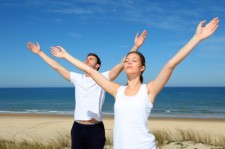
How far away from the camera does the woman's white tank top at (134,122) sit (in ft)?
10.2

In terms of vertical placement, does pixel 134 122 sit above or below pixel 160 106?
above

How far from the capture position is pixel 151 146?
314 cm

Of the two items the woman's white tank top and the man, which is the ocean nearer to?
the man

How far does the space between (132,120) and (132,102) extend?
16 centimetres

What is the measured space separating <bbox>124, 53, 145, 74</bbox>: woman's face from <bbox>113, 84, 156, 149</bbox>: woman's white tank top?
0.25 meters

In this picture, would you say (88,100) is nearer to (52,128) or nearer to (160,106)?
(52,128)

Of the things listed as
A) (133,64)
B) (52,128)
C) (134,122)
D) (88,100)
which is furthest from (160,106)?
(134,122)

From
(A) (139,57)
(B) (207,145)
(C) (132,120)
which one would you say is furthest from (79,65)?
(B) (207,145)

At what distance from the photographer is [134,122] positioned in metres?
3.09

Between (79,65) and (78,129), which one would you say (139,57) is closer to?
(79,65)

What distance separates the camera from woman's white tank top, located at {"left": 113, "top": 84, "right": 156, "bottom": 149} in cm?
309

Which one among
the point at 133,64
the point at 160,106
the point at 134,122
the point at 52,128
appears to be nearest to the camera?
the point at 134,122

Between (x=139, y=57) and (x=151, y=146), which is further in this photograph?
(x=139, y=57)

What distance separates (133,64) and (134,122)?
55cm
